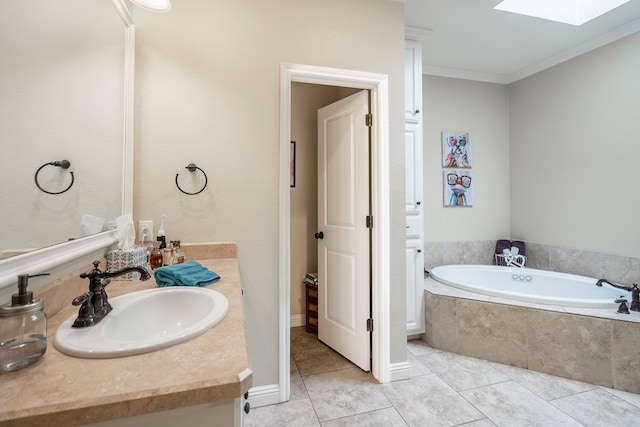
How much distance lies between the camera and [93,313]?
2.54 ft

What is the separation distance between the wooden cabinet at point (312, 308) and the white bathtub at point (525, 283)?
3.93 feet

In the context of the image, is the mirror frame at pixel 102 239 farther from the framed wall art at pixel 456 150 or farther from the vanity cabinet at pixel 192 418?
the framed wall art at pixel 456 150

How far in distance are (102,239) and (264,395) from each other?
1289mm

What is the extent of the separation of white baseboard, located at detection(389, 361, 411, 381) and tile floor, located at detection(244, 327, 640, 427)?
3 centimetres

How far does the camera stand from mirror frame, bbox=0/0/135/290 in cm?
70

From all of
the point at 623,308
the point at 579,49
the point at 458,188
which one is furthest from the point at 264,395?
the point at 579,49

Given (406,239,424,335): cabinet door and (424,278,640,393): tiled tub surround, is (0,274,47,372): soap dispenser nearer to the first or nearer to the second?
(406,239,424,335): cabinet door

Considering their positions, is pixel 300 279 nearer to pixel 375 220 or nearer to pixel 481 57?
pixel 375 220

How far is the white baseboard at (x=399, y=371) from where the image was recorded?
2011 millimetres

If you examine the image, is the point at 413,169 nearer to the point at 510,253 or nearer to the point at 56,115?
the point at 510,253

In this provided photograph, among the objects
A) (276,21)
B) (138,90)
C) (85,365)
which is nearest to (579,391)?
(85,365)

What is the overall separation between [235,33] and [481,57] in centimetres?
261

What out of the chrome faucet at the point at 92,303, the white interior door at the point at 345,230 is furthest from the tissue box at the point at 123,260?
the white interior door at the point at 345,230

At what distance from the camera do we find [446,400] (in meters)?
1.81
